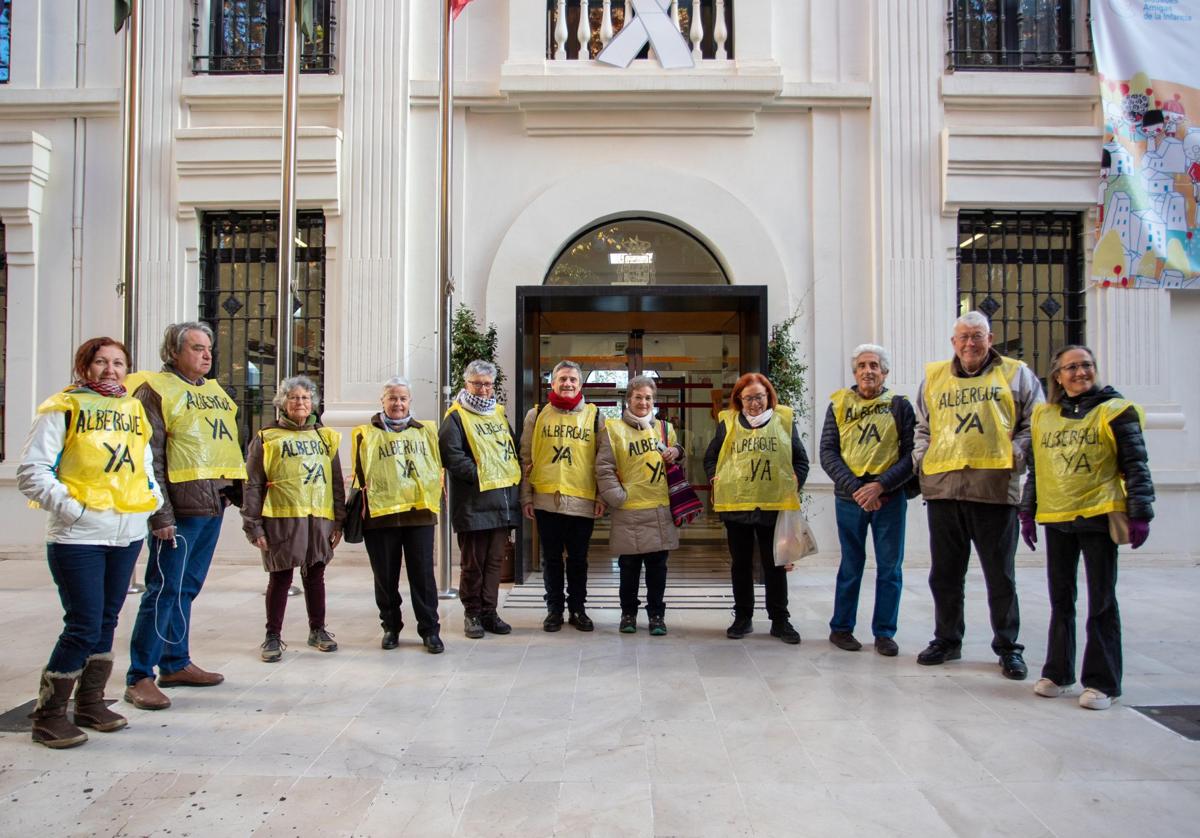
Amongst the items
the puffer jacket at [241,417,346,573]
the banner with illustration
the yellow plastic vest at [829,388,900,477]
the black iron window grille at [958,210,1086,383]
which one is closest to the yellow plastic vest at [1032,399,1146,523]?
the yellow plastic vest at [829,388,900,477]

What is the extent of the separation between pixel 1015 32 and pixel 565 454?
802 cm

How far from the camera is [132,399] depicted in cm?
436

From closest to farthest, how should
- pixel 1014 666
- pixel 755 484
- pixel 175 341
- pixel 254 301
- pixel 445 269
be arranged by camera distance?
pixel 175 341 < pixel 1014 666 < pixel 755 484 < pixel 445 269 < pixel 254 301

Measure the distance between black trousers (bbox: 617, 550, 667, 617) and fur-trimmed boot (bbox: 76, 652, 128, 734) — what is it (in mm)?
3315

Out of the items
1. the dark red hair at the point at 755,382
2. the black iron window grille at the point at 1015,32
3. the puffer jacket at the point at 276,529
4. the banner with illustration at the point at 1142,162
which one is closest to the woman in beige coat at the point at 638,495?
the dark red hair at the point at 755,382

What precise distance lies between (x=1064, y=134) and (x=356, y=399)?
8521 mm

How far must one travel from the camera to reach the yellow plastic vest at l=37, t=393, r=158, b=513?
4027 mm

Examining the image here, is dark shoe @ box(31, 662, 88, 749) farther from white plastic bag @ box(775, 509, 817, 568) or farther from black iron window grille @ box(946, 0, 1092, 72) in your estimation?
black iron window grille @ box(946, 0, 1092, 72)

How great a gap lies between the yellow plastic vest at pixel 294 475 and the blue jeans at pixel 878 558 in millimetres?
3527

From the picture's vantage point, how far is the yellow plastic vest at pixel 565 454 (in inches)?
246

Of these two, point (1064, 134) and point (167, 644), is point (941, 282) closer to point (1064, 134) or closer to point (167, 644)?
point (1064, 134)

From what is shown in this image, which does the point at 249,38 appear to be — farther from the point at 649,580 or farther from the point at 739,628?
the point at 739,628

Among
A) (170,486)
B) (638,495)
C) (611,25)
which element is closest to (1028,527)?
(638,495)

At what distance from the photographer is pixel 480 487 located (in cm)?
604
